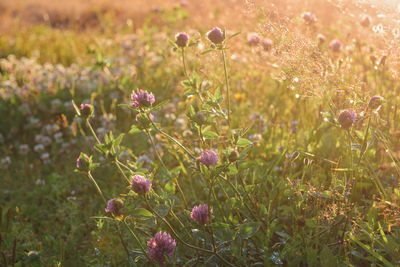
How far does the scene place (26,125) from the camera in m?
3.36

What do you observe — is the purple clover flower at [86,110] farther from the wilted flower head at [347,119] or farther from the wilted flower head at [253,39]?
the wilted flower head at [253,39]

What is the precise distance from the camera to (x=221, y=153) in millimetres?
1957

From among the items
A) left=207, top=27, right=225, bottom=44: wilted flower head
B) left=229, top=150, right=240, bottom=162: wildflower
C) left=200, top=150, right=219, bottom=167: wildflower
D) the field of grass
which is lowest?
the field of grass

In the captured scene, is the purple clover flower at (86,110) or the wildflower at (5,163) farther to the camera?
the wildflower at (5,163)

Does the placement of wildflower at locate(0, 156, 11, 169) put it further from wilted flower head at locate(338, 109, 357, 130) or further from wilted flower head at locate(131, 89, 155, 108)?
wilted flower head at locate(338, 109, 357, 130)

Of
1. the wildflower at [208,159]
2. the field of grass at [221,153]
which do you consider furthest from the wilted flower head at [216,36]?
the wildflower at [208,159]

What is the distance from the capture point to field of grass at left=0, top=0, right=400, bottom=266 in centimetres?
141

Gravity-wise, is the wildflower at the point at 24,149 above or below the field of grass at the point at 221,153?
below

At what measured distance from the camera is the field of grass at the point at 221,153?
55.6 inches

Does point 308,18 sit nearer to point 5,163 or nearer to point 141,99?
point 141,99

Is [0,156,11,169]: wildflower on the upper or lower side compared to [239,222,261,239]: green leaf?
lower

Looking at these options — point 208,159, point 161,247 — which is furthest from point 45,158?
point 208,159

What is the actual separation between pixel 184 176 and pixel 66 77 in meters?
2.16

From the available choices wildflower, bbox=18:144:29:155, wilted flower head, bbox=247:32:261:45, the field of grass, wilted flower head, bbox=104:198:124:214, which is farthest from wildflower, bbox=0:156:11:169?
wilted flower head, bbox=247:32:261:45
